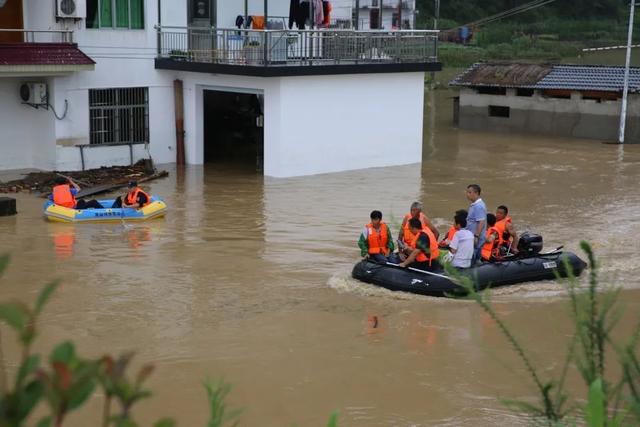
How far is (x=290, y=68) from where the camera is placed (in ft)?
74.5

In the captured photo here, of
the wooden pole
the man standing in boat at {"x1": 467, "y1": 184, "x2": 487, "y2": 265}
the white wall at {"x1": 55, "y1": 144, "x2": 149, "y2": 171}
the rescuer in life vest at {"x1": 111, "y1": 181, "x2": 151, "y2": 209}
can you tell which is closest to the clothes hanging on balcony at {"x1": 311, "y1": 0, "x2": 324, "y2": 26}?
the wooden pole

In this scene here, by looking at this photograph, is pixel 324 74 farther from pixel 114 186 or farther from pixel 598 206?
pixel 598 206

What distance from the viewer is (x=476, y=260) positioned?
1398cm

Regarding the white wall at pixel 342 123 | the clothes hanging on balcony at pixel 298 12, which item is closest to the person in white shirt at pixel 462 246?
the white wall at pixel 342 123

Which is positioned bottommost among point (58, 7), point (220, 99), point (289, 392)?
point (289, 392)

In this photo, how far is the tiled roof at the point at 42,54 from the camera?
21328mm

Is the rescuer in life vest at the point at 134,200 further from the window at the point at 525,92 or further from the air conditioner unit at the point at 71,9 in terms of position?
the window at the point at 525,92

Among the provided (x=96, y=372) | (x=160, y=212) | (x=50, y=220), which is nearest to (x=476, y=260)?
(x=160, y=212)

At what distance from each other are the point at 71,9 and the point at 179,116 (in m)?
4.05

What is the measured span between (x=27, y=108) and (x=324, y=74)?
696 cm

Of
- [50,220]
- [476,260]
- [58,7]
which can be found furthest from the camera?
[58,7]

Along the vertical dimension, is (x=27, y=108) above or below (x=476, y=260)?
above

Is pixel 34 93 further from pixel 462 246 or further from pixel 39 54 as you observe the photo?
pixel 462 246

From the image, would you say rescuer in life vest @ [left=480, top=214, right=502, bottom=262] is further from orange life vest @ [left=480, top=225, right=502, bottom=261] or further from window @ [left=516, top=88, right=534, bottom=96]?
window @ [left=516, top=88, right=534, bottom=96]
